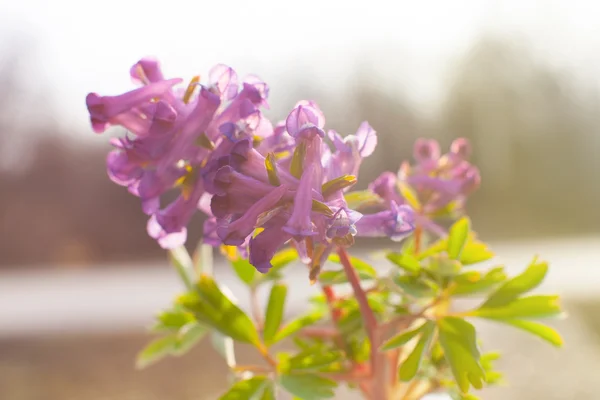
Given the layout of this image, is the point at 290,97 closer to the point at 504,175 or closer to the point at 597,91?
the point at 504,175

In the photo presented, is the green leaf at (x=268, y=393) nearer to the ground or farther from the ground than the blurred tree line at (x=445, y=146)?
farther from the ground

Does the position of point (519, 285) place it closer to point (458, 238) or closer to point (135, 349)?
point (458, 238)

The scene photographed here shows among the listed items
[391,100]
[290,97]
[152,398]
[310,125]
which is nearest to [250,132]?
[310,125]

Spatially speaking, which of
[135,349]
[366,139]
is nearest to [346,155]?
[366,139]

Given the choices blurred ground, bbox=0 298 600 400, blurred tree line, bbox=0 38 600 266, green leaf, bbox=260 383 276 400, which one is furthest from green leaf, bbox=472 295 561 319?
blurred tree line, bbox=0 38 600 266

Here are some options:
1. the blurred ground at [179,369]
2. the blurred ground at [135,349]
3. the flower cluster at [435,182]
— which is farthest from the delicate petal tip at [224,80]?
the blurred ground at [179,369]

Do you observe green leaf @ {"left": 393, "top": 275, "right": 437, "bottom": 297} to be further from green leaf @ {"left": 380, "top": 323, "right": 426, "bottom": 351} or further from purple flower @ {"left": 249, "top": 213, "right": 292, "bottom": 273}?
purple flower @ {"left": 249, "top": 213, "right": 292, "bottom": 273}

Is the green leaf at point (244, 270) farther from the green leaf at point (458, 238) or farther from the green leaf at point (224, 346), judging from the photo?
the green leaf at point (458, 238)
